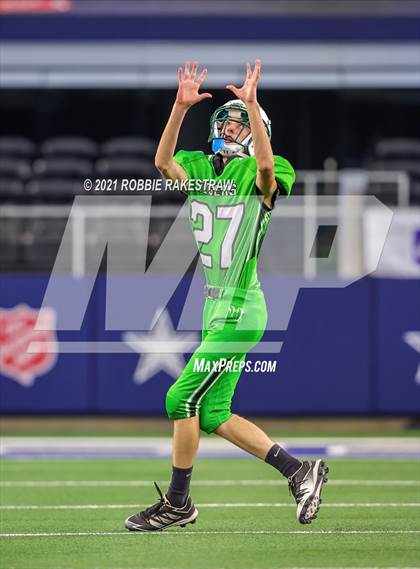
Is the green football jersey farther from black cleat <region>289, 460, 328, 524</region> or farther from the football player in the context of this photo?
black cleat <region>289, 460, 328, 524</region>

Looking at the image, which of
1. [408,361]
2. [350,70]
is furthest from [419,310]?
[350,70]

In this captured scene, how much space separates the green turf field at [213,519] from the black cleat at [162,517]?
0.07 meters

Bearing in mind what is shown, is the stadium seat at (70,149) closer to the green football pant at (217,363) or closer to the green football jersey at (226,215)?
the green football jersey at (226,215)

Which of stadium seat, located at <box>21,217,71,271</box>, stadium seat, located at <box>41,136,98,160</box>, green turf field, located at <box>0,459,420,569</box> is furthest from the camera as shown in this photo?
stadium seat, located at <box>41,136,98,160</box>

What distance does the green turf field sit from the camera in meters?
6.44

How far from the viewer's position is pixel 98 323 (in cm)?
1338

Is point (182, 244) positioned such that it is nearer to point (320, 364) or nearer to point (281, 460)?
point (320, 364)

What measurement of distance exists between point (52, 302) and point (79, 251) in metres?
0.59

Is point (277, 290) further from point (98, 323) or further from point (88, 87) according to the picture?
point (88, 87)

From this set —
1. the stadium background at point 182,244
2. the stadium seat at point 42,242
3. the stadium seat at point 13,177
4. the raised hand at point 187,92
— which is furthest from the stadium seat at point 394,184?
the raised hand at point 187,92

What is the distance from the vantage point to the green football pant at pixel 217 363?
22.6ft

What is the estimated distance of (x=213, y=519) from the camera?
779 centimetres

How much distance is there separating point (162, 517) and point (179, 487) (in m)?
0.19

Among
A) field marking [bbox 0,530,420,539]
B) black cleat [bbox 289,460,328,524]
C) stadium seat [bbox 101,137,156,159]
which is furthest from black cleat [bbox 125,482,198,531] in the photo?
stadium seat [bbox 101,137,156,159]
